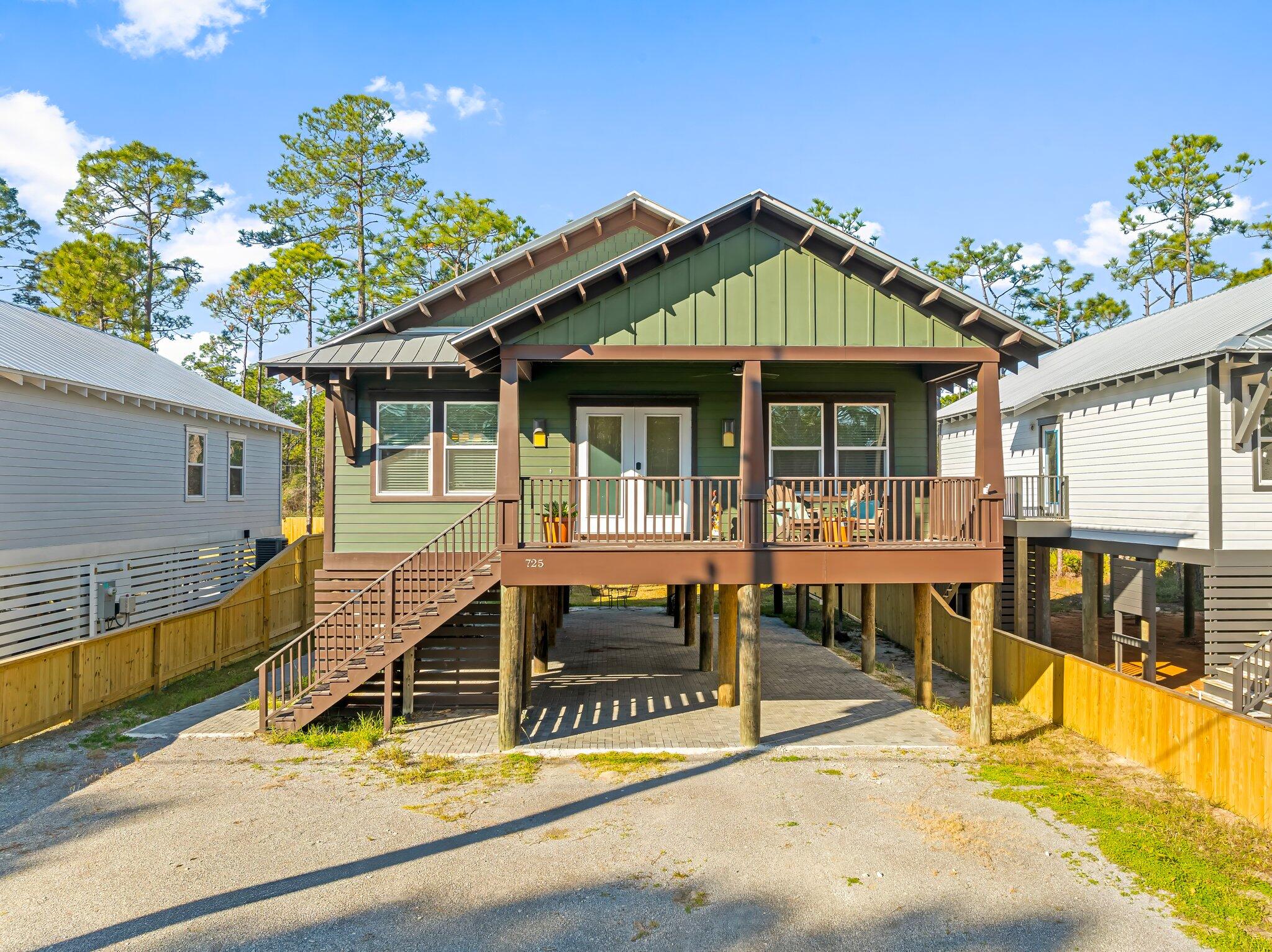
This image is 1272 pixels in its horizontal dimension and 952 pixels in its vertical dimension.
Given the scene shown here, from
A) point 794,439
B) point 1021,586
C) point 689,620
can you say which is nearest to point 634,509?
point 794,439

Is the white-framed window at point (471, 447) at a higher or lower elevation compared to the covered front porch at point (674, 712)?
higher

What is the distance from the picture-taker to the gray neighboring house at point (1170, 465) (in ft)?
41.0

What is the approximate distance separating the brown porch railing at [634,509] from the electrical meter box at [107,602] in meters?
9.09

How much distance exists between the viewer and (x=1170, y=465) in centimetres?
1362

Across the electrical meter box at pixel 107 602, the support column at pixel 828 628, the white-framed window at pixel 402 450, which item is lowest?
the support column at pixel 828 628

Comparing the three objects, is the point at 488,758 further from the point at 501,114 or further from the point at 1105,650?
the point at 501,114

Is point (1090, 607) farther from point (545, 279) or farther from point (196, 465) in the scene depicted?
point (196, 465)

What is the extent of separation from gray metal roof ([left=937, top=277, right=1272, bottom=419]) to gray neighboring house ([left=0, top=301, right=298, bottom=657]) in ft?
63.7

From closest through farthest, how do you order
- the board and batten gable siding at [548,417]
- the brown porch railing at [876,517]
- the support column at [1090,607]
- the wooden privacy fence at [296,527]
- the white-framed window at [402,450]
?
the brown porch railing at [876,517]
the board and batten gable siding at [548,417]
the white-framed window at [402,450]
the support column at [1090,607]
the wooden privacy fence at [296,527]

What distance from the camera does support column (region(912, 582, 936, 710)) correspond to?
12.5 meters

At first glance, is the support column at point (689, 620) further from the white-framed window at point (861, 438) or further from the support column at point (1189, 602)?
the support column at point (1189, 602)

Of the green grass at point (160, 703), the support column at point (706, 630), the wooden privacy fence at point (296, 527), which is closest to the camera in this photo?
the green grass at point (160, 703)

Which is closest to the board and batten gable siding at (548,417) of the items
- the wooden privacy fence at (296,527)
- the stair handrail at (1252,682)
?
the stair handrail at (1252,682)

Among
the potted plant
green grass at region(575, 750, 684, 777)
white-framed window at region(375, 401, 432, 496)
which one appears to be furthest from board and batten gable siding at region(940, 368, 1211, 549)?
white-framed window at region(375, 401, 432, 496)
